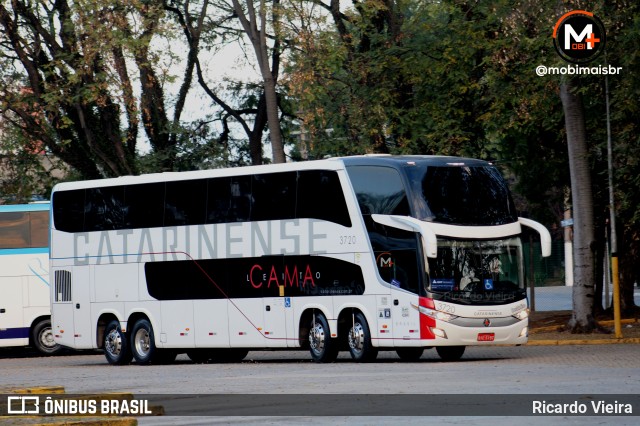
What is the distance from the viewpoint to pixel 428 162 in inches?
1051

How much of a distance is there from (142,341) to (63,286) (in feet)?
9.27

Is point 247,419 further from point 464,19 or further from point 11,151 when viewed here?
point 11,151

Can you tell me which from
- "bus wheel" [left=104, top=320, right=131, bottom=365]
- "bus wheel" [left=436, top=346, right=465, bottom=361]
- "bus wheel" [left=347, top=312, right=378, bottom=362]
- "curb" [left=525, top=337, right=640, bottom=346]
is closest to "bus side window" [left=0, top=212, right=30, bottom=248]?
"bus wheel" [left=104, top=320, right=131, bottom=365]

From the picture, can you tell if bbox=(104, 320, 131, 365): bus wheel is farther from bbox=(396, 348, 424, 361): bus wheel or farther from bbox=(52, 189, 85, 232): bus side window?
bbox=(396, 348, 424, 361): bus wheel

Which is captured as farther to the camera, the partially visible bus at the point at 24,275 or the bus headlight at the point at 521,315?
the partially visible bus at the point at 24,275

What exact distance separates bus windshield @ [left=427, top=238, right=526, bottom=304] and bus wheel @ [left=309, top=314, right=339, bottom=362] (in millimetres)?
2467

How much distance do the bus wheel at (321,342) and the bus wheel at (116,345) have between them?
16.6 feet

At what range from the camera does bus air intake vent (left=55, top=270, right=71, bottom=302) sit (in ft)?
107

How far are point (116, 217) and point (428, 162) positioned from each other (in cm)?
780

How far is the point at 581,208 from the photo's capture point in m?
32.8

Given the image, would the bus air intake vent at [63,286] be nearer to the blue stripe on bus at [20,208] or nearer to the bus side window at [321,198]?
the blue stripe on bus at [20,208]

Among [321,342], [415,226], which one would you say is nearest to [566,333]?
[321,342]

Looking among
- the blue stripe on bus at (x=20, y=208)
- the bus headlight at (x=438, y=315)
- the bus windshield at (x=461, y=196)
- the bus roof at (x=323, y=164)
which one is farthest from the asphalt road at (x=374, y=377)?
the blue stripe on bus at (x=20, y=208)

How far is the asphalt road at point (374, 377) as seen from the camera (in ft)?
55.7
